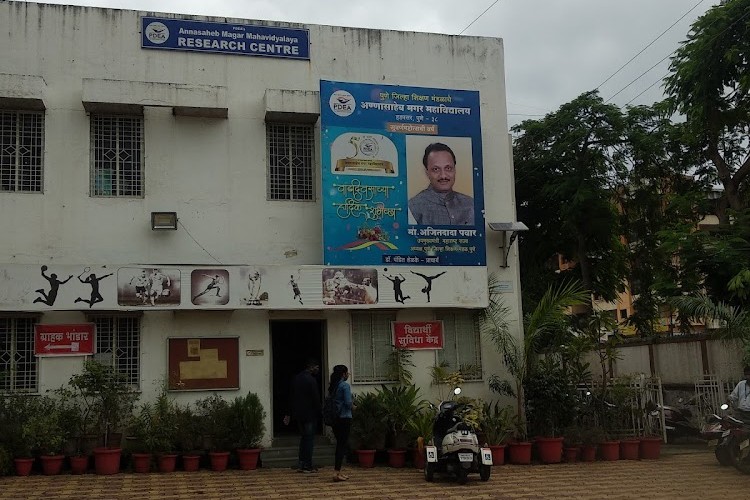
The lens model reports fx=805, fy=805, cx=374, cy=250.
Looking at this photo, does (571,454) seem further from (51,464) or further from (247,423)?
(51,464)

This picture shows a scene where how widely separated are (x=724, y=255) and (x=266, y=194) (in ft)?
30.2

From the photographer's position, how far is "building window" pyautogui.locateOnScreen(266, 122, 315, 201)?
13.8 meters

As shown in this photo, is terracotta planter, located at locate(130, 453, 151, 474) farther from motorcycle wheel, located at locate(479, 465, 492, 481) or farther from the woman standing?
motorcycle wheel, located at locate(479, 465, 492, 481)

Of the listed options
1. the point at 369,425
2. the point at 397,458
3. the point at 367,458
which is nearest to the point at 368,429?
the point at 369,425

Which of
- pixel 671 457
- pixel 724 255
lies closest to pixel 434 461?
pixel 671 457

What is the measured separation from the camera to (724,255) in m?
16.1

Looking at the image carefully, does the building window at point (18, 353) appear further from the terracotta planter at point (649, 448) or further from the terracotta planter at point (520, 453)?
the terracotta planter at point (649, 448)

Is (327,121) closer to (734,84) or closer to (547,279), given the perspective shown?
(734,84)

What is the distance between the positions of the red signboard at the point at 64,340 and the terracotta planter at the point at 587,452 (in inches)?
318

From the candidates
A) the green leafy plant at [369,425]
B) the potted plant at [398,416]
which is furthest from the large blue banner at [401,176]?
the green leafy plant at [369,425]

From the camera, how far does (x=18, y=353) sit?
1239 cm

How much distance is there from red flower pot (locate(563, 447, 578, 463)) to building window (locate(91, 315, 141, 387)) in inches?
276

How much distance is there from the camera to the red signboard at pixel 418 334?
13820 millimetres

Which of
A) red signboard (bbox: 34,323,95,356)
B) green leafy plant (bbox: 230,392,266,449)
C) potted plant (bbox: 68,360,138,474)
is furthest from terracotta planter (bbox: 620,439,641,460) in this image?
red signboard (bbox: 34,323,95,356)
